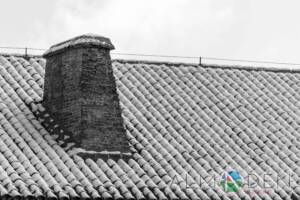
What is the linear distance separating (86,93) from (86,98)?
11 centimetres

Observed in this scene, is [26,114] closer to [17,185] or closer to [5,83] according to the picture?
[5,83]

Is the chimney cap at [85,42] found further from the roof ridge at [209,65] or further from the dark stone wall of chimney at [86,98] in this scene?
the roof ridge at [209,65]

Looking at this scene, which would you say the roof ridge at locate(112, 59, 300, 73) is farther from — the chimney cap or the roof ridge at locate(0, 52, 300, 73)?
the chimney cap

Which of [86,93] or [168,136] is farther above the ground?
[86,93]

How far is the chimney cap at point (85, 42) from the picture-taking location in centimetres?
1965

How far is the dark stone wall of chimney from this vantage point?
18.9 m

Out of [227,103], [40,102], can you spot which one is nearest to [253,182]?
[227,103]

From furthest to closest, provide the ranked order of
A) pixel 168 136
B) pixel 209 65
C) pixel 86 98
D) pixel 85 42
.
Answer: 1. pixel 209 65
2. pixel 168 136
3. pixel 85 42
4. pixel 86 98

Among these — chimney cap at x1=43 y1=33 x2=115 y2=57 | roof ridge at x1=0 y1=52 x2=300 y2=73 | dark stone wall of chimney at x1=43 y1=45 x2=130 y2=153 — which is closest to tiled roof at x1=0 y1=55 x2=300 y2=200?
roof ridge at x1=0 y1=52 x2=300 y2=73

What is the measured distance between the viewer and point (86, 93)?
19.2m

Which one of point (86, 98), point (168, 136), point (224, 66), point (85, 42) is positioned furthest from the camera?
point (224, 66)

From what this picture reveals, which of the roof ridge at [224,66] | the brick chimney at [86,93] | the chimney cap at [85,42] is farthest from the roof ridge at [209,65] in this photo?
the chimney cap at [85,42]

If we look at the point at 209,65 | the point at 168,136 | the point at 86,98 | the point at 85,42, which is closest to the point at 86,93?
the point at 86,98

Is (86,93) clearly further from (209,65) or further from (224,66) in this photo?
(224,66)
